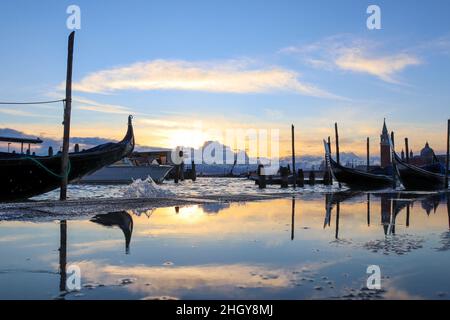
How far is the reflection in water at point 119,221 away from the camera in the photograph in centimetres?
904

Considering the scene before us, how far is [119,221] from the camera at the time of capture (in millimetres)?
10891

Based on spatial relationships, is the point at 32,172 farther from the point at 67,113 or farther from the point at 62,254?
the point at 62,254

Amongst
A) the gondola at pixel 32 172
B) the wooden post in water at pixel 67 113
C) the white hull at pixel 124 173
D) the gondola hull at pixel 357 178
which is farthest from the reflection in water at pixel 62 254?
the white hull at pixel 124 173

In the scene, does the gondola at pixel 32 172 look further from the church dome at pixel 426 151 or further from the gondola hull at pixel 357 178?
the church dome at pixel 426 151

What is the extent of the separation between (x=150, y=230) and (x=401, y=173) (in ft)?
95.4

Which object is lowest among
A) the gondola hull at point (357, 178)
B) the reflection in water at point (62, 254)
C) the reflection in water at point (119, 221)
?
the reflection in water at point (119, 221)

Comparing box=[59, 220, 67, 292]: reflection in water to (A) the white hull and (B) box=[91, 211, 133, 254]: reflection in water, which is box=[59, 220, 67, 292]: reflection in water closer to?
(B) box=[91, 211, 133, 254]: reflection in water

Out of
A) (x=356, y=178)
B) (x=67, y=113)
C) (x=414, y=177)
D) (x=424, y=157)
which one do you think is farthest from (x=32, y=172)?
(x=424, y=157)

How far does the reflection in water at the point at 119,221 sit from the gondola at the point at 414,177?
26754 millimetres

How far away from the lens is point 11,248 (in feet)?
23.4

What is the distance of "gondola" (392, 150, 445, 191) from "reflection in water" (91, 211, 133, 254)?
26.8 metres

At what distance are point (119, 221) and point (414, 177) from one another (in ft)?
94.6
